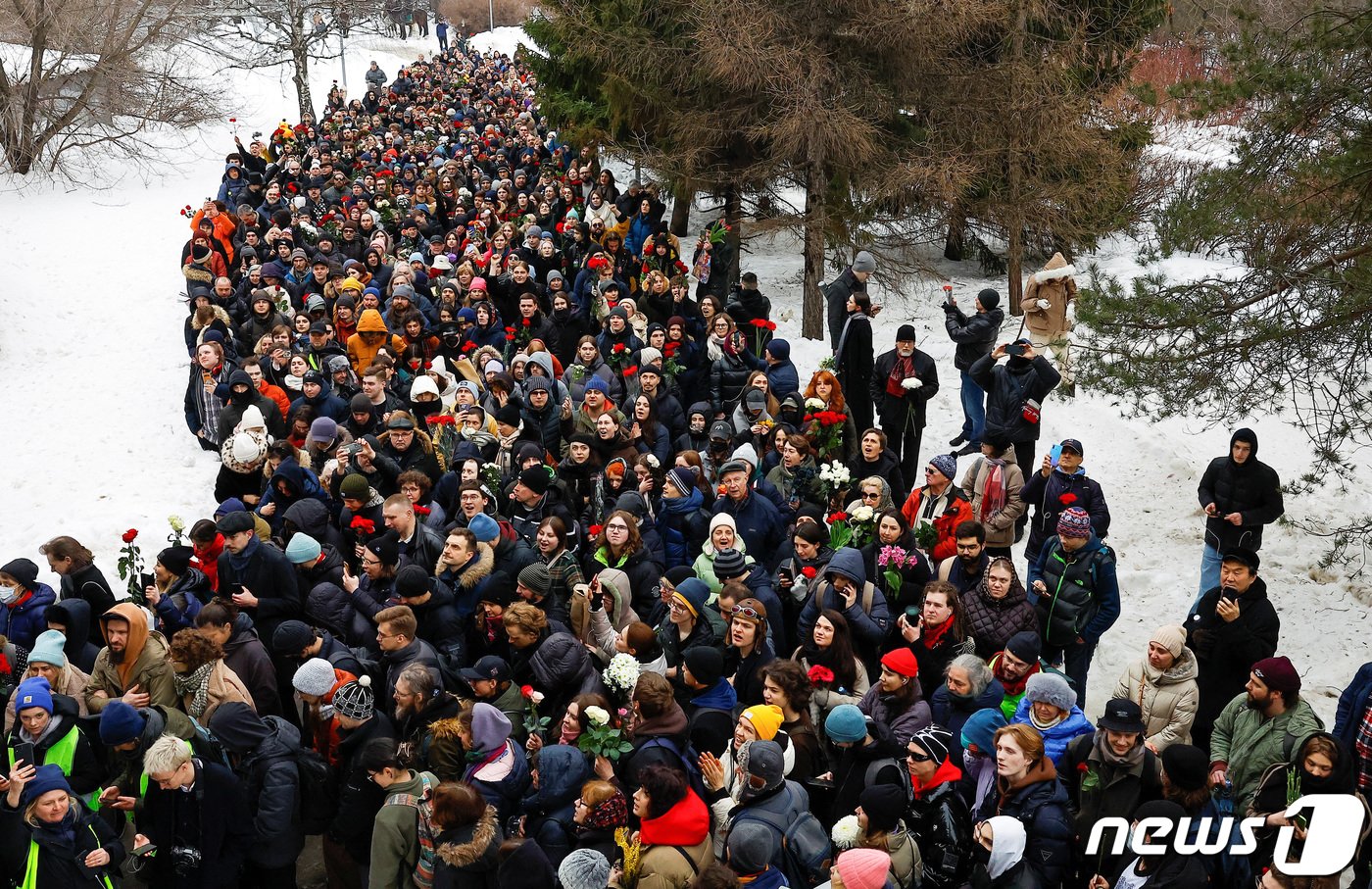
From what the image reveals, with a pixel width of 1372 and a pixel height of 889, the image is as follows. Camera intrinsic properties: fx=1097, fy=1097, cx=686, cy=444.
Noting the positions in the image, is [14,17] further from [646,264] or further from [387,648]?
[387,648]

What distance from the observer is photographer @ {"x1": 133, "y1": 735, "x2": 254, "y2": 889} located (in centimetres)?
529

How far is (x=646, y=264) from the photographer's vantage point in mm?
14445

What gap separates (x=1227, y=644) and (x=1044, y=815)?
7.64 feet

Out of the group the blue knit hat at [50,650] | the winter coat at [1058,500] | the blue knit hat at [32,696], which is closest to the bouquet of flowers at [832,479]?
the winter coat at [1058,500]

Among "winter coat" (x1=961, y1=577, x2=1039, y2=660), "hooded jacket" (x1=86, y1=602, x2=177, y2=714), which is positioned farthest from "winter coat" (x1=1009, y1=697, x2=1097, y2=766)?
"hooded jacket" (x1=86, y1=602, x2=177, y2=714)

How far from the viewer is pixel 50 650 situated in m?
6.07

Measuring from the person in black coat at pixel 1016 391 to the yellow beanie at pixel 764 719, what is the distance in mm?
5049

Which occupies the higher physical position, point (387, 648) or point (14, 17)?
point (14, 17)

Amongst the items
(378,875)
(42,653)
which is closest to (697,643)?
(378,875)

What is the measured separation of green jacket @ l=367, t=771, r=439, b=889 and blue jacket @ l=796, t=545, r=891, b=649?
2.72m

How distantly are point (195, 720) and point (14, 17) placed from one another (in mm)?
26780

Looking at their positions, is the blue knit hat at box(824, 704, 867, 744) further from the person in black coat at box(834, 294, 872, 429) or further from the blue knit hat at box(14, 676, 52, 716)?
the person in black coat at box(834, 294, 872, 429)

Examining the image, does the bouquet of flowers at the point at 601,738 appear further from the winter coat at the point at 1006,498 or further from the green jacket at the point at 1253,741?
Result: the winter coat at the point at 1006,498

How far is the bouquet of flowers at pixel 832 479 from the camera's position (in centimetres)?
866
